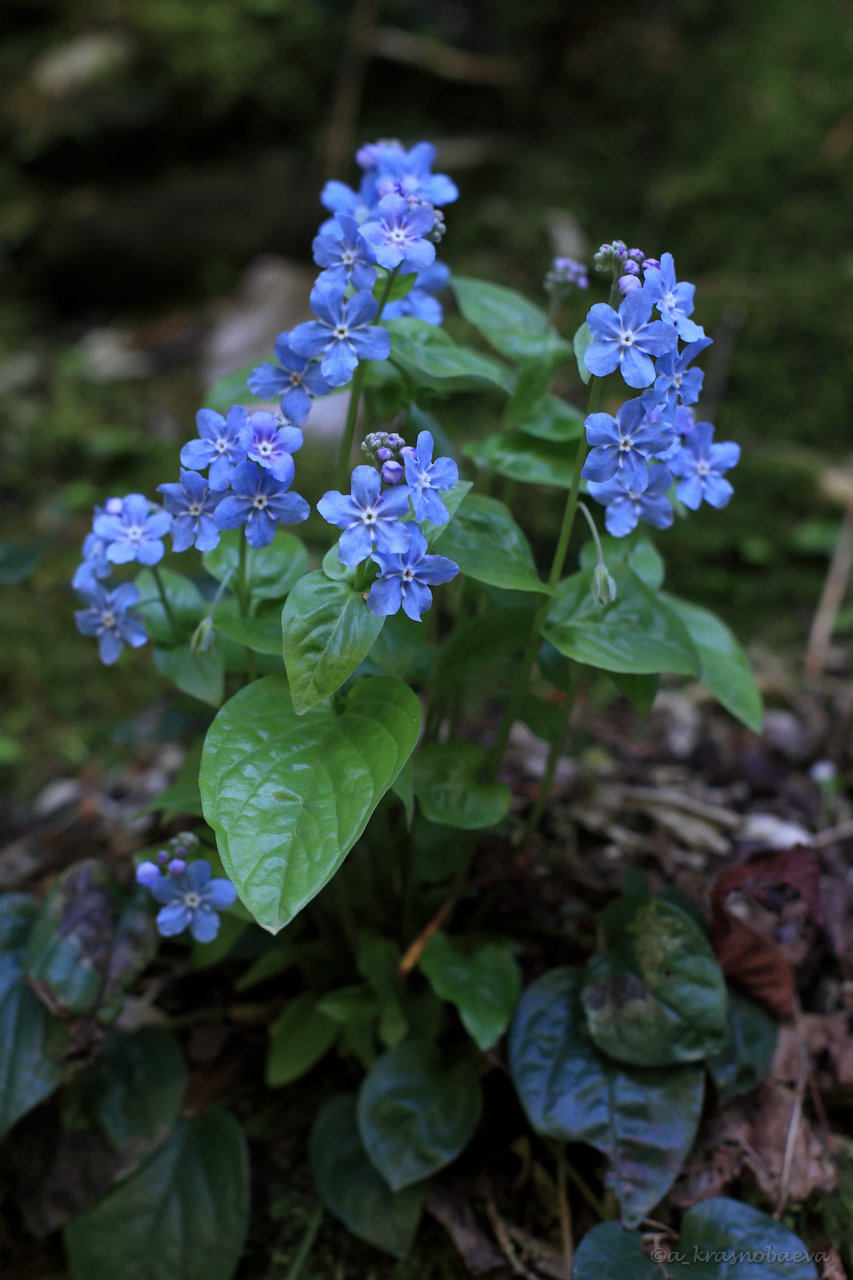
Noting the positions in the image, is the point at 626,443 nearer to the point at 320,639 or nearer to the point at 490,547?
the point at 490,547

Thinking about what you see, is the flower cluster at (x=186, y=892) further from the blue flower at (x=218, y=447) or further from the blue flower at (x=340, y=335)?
the blue flower at (x=340, y=335)

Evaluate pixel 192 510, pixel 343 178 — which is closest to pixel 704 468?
pixel 192 510

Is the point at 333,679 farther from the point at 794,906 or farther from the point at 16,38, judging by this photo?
the point at 16,38

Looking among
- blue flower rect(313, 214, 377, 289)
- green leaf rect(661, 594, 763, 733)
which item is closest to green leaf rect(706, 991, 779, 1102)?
green leaf rect(661, 594, 763, 733)

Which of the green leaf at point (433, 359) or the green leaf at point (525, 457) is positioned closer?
the green leaf at point (433, 359)

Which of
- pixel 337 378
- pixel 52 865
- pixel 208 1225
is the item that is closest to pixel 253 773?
pixel 337 378

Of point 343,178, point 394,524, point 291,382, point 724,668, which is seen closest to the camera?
point 394,524

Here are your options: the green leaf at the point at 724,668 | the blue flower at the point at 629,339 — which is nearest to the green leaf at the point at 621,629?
the green leaf at the point at 724,668
